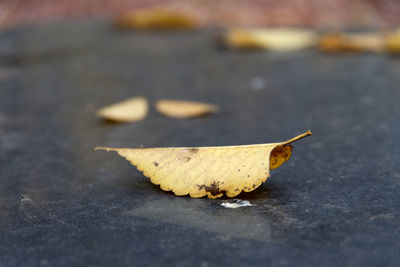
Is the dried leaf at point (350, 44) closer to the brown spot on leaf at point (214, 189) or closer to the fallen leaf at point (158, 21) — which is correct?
the fallen leaf at point (158, 21)

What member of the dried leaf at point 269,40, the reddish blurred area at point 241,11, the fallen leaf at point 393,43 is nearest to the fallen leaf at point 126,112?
the dried leaf at point 269,40

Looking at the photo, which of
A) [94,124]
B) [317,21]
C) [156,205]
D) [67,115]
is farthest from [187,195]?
[317,21]

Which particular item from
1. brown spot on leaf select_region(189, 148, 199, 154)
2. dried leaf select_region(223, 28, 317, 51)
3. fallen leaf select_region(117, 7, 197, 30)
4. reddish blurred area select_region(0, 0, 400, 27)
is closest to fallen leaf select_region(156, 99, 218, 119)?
brown spot on leaf select_region(189, 148, 199, 154)

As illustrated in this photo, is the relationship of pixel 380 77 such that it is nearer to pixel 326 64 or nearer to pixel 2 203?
pixel 326 64

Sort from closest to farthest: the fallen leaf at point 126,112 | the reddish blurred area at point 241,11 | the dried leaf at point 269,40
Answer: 1. the fallen leaf at point 126,112
2. the dried leaf at point 269,40
3. the reddish blurred area at point 241,11

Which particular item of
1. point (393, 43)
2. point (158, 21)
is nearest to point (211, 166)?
point (393, 43)

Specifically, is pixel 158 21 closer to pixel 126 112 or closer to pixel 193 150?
pixel 126 112
